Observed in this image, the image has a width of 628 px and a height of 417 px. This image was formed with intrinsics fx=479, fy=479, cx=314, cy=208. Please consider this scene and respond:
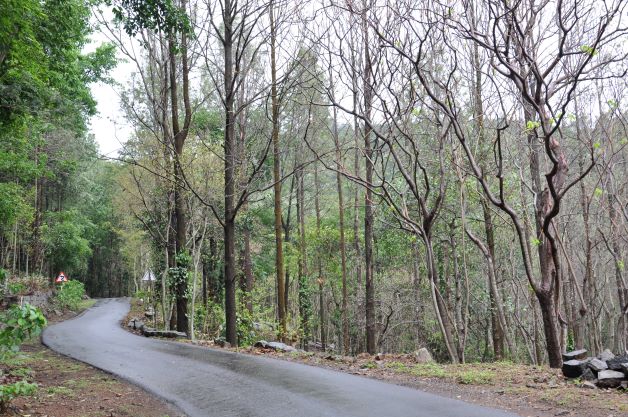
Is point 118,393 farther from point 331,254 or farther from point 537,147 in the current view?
point 331,254

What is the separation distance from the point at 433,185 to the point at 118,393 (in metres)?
12.3

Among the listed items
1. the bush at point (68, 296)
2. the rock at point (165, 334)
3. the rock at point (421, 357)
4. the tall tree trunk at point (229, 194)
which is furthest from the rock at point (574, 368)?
the bush at point (68, 296)

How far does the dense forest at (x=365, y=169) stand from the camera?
8.26 m

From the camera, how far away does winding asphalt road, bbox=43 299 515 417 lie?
523 cm

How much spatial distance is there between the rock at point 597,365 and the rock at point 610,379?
0.15 m

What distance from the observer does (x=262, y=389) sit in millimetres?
6387

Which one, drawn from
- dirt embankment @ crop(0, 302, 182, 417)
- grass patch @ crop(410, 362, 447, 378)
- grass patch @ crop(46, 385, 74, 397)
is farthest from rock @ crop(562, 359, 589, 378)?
grass patch @ crop(46, 385, 74, 397)

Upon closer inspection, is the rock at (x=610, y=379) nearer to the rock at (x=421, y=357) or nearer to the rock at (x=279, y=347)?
the rock at (x=421, y=357)

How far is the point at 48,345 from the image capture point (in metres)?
13.3

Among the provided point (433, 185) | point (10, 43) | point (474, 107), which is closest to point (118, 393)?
point (10, 43)

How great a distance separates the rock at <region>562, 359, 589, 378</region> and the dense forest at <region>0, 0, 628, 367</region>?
59.2 inches

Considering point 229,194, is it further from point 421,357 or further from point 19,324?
point 19,324

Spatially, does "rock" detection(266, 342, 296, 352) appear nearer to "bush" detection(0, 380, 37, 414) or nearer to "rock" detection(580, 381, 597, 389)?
"rock" detection(580, 381, 597, 389)

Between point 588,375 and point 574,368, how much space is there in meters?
0.17
